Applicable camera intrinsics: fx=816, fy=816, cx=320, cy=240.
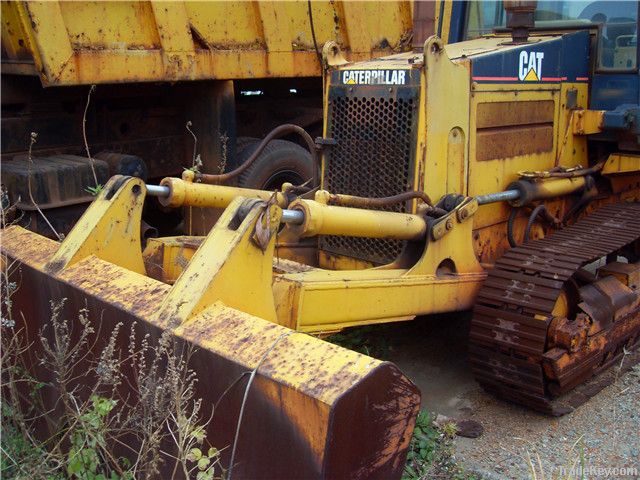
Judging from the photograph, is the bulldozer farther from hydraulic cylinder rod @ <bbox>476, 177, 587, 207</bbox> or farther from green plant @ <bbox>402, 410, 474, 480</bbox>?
green plant @ <bbox>402, 410, 474, 480</bbox>

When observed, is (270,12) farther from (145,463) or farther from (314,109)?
(145,463)

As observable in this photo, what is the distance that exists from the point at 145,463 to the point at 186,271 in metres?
0.72

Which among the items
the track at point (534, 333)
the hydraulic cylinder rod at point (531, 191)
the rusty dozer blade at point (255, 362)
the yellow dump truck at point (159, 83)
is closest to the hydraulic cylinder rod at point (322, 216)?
the rusty dozer blade at point (255, 362)

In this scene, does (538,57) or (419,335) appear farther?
(419,335)

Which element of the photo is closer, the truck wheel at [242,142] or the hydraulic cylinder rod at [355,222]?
the hydraulic cylinder rod at [355,222]

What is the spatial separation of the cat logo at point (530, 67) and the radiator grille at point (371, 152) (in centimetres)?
91

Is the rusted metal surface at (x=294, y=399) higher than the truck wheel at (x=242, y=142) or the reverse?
the reverse

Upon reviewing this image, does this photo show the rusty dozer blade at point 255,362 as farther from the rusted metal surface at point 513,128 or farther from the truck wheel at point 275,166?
the truck wheel at point 275,166

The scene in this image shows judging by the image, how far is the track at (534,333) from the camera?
402 centimetres

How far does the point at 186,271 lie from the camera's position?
3143 millimetres

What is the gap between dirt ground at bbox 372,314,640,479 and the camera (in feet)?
12.3

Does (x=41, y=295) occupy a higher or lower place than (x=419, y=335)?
higher

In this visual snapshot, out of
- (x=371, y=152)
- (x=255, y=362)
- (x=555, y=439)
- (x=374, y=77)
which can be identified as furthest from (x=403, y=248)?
(x=255, y=362)

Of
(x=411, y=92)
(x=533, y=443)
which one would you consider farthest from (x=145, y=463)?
(x=411, y=92)
